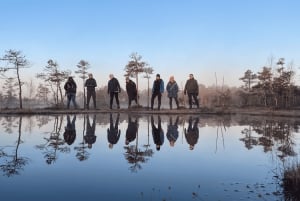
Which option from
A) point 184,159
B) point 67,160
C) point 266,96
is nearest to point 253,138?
point 184,159

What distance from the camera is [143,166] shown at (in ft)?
20.7

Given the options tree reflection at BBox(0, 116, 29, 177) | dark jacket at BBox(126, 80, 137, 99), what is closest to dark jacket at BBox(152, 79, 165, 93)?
dark jacket at BBox(126, 80, 137, 99)

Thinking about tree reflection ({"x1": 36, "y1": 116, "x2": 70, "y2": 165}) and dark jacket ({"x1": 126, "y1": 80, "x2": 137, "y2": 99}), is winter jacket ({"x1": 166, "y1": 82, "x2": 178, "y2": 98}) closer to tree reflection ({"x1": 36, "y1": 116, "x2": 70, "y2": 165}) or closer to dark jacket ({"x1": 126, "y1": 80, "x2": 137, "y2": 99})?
dark jacket ({"x1": 126, "y1": 80, "x2": 137, "y2": 99})

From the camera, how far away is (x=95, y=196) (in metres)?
4.48

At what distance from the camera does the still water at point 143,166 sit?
15.3ft

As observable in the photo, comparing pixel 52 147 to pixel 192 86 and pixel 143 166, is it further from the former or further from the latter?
pixel 192 86

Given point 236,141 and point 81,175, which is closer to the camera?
point 81,175

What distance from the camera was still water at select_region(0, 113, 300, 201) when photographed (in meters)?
4.66

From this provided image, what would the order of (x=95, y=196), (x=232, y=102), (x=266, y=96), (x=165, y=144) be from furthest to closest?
(x=232, y=102) < (x=266, y=96) < (x=165, y=144) < (x=95, y=196)

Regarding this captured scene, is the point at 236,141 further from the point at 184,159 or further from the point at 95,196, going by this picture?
the point at 95,196

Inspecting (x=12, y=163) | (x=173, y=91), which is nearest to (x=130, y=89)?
(x=173, y=91)

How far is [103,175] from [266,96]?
104 ft

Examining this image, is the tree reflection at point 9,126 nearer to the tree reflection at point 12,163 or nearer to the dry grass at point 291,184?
the tree reflection at point 12,163

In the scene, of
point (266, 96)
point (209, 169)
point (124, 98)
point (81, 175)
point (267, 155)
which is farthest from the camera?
point (124, 98)
